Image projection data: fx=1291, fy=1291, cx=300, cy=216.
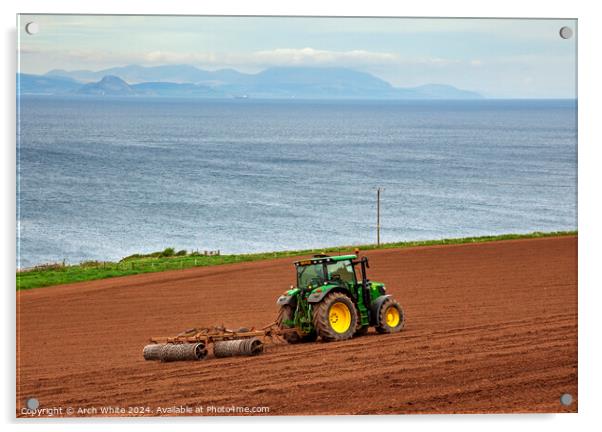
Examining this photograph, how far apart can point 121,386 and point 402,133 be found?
12.4 meters

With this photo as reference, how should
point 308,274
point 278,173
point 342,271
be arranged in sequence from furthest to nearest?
1. point 278,173
2. point 342,271
3. point 308,274

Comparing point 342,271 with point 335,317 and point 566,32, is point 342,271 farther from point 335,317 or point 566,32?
point 566,32

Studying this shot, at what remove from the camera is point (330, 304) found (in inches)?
754

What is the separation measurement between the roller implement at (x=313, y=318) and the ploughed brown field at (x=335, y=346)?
24cm

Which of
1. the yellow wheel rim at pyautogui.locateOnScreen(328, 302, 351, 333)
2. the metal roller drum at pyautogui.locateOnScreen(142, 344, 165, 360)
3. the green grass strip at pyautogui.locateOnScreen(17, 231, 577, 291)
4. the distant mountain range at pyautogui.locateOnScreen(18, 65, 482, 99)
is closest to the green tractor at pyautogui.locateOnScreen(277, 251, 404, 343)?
the yellow wheel rim at pyautogui.locateOnScreen(328, 302, 351, 333)

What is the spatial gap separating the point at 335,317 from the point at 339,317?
0.33 feet

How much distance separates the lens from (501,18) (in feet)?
57.3

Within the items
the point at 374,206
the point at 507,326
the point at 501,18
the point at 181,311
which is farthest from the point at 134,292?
the point at 501,18

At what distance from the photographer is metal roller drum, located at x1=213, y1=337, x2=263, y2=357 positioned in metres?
18.6

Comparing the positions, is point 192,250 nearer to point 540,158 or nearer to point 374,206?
point 374,206

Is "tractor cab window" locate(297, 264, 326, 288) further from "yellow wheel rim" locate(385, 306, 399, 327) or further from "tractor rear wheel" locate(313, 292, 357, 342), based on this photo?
"yellow wheel rim" locate(385, 306, 399, 327)

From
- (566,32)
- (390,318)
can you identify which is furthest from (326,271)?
(566,32)

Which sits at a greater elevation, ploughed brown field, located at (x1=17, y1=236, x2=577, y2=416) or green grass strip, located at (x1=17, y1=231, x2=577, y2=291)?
green grass strip, located at (x1=17, y1=231, x2=577, y2=291)

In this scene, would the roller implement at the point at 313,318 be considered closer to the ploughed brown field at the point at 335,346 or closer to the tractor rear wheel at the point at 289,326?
the tractor rear wheel at the point at 289,326
